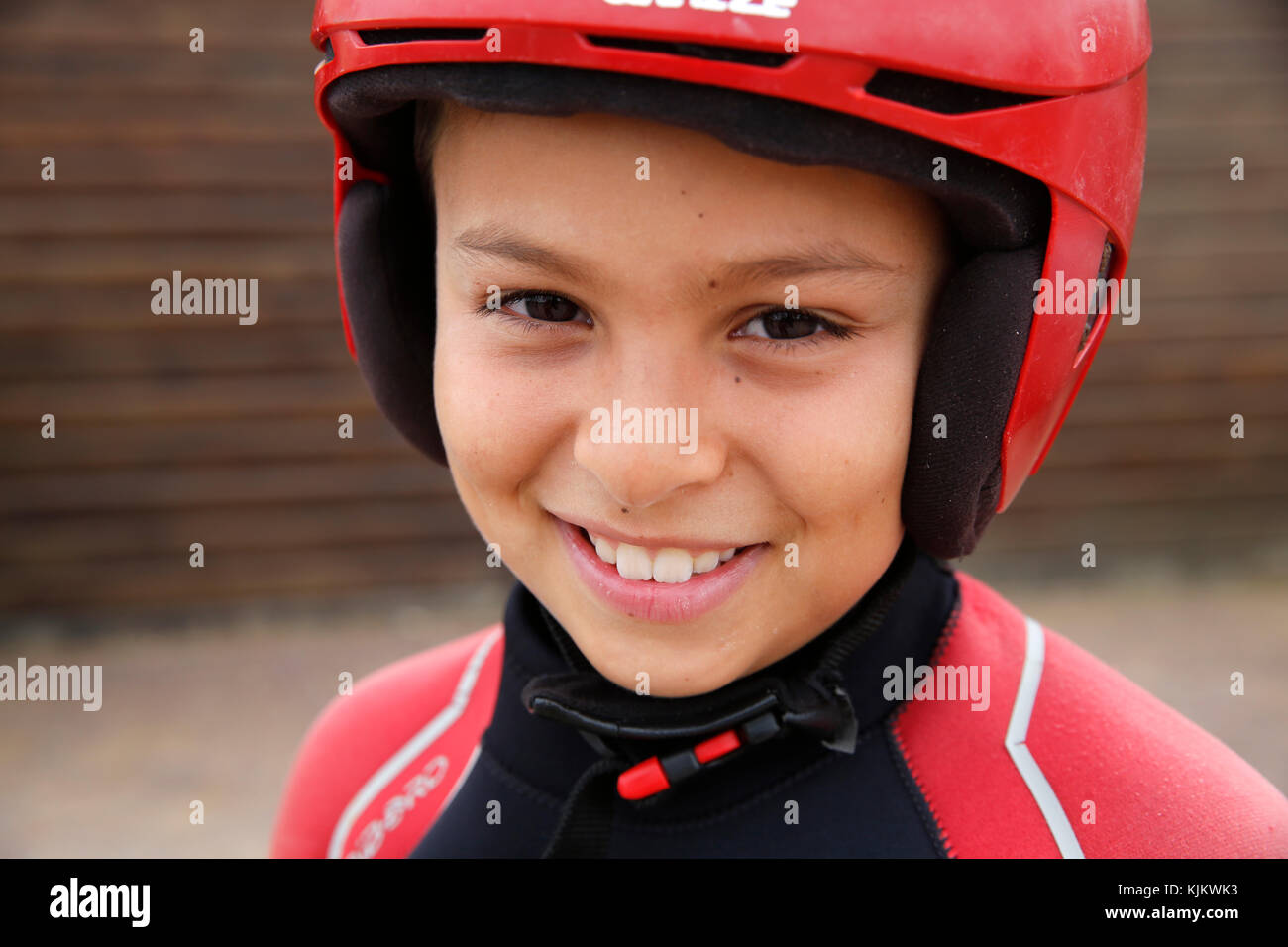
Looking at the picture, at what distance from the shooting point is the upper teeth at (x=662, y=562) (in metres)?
1.25

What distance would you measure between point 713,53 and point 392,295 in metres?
0.57

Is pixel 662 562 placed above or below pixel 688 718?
above

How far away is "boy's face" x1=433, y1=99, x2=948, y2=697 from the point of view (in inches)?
45.0

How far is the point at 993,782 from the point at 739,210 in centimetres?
65

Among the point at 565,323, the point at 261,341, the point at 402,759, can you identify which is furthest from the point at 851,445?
the point at 261,341

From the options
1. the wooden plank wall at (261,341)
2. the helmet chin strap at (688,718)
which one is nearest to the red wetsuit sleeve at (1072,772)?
the helmet chin strap at (688,718)

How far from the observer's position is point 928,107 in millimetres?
1177

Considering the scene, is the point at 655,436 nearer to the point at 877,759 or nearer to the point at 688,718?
the point at 688,718

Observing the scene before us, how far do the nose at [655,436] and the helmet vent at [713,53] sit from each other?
0.87 ft

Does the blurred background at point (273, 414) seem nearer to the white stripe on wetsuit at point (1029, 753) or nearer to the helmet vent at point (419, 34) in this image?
the white stripe on wetsuit at point (1029, 753)

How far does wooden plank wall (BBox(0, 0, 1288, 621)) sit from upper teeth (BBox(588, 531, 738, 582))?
150 inches

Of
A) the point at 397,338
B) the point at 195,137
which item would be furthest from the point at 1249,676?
the point at 195,137
